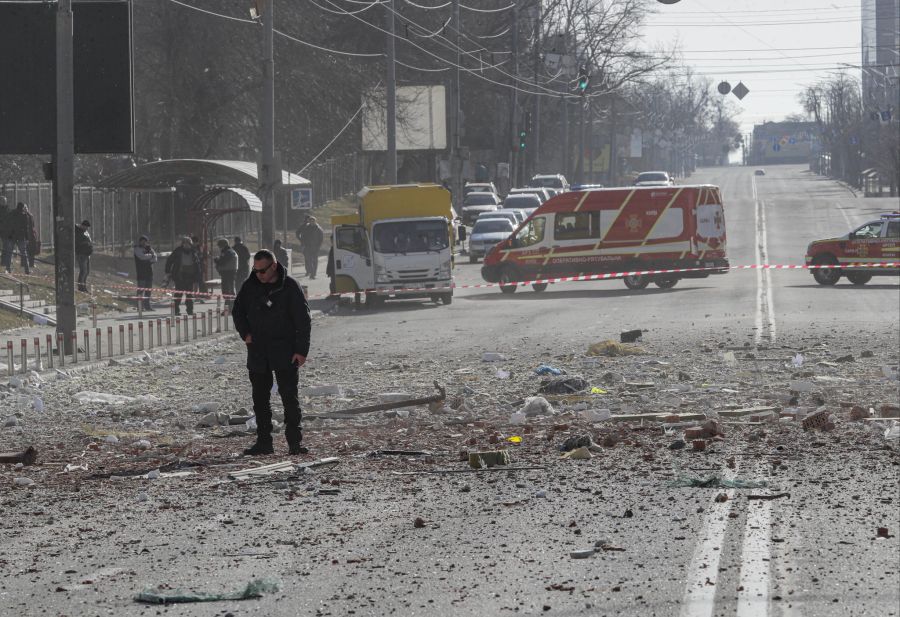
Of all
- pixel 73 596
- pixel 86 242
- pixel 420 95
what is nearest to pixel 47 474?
pixel 73 596

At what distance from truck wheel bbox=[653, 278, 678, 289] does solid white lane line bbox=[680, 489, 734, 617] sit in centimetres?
2848

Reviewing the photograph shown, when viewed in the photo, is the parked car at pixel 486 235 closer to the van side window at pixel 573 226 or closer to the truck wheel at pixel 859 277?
the van side window at pixel 573 226

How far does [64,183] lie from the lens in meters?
22.2

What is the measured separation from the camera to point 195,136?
49062 mm

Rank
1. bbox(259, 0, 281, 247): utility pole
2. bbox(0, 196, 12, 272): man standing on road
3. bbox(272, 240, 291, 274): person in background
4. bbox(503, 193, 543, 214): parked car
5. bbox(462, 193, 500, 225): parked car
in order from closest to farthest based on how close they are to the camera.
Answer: bbox(259, 0, 281, 247): utility pole
bbox(0, 196, 12, 272): man standing on road
bbox(272, 240, 291, 274): person in background
bbox(503, 193, 543, 214): parked car
bbox(462, 193, 500, 225): parked car

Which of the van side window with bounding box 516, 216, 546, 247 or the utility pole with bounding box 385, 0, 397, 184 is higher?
the utility pole with bounding box 385, 0, 397, 184

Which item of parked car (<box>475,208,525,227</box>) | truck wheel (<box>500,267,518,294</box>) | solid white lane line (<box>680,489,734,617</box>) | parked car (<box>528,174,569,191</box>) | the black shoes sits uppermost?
parked car (<box>528,174,569,191</box>)

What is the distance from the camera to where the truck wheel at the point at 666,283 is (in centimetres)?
3788

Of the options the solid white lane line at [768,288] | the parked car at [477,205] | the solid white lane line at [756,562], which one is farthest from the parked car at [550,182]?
the solid white lane line at [756,562]

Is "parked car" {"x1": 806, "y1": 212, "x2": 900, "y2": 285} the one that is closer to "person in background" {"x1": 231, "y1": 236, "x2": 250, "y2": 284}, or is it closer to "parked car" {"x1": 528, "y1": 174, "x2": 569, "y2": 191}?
"person in background" {"x1": 231, "y1": 236, "x2": 250, "y2": 284}

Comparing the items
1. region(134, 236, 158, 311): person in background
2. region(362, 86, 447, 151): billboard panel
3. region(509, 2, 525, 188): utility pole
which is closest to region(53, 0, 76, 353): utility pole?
region(134, 236, 158, 311): person in background

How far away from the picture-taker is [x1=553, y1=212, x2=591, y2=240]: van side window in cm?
3788

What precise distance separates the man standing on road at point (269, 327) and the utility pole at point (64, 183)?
10.8m

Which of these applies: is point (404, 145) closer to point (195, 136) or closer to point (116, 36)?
point (195, 136)
